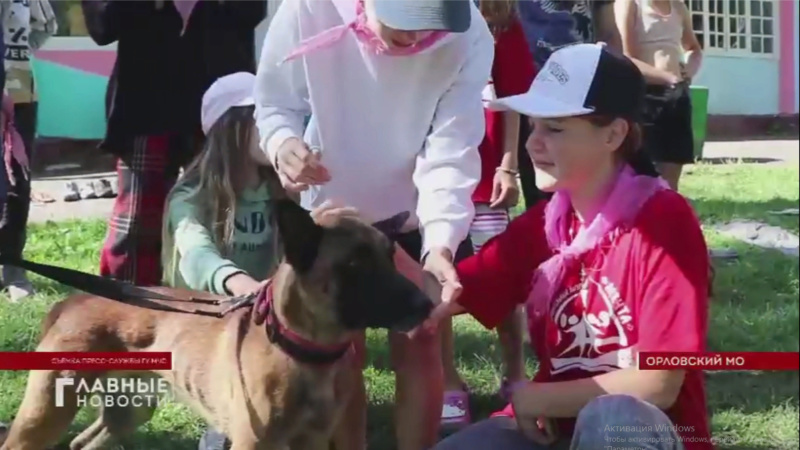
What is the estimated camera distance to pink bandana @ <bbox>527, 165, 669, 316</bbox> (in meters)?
1.59

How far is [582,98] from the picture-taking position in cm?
161

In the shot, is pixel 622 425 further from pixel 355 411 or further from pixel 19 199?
pixel 19 199

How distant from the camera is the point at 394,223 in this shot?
1.77 meters

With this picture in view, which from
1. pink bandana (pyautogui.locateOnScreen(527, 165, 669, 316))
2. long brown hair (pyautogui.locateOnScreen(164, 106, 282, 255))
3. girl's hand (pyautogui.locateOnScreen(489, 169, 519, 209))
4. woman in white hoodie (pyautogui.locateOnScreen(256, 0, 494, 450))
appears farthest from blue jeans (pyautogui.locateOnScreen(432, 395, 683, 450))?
long brown hair (pyautogui.locateOnScreen(164, 106, 282, 255))

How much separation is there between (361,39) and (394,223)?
290 mm

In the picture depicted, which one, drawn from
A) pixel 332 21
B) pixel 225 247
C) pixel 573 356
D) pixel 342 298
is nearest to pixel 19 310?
pixel 225 247

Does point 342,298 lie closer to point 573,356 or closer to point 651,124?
point 573,356

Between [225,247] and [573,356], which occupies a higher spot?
[225,247]

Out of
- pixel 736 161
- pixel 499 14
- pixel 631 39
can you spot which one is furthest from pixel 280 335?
pixel 736 161

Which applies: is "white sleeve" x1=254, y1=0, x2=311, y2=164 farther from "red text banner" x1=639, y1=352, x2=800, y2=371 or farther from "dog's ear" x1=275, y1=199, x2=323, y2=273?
"red text banner" x1=639, y1=352, x2=800, y2=371

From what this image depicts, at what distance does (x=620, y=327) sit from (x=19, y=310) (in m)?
0.97

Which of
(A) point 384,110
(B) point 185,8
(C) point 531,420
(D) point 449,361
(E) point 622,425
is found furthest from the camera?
(D) point 449,361

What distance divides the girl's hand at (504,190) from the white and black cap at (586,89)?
210 millimetres

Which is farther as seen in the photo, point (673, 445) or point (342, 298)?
point (342, 298)
